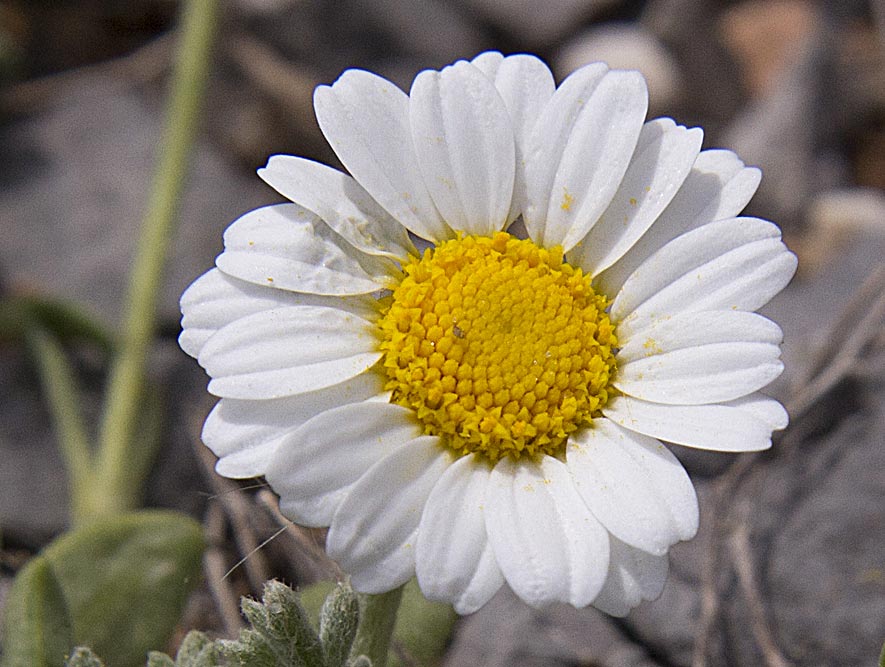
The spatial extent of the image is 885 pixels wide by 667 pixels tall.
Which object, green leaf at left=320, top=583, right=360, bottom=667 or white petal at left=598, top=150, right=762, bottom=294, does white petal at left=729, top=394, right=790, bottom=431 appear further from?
green leaf at left=320, top=583, right=360, bottom=667

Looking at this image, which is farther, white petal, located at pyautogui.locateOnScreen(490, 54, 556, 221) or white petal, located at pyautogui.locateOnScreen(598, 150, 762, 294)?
white petal, located at pyautogui.locateOnScreen(490, 54, 556, 221)

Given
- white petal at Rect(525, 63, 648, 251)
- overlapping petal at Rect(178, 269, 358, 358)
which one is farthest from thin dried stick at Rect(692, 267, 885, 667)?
overlapping petal at Rect(178, 269, 358, 358)

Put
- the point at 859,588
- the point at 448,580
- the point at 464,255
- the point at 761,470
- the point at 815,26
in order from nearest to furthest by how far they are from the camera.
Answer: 1. the point at 448,580
2. the point at 464,255
3. the point at 859,588
4. the point at 761,470
5. the point at 815,26

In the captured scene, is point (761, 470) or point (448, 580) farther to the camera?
point (761, 470)

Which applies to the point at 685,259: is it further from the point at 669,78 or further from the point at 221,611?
the point at 669,78

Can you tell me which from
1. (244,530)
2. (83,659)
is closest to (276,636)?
(83,659)

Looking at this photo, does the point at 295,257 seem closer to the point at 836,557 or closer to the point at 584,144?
the point at 584,144

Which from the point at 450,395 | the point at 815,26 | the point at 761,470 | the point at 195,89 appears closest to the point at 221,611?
the point at 450,395
